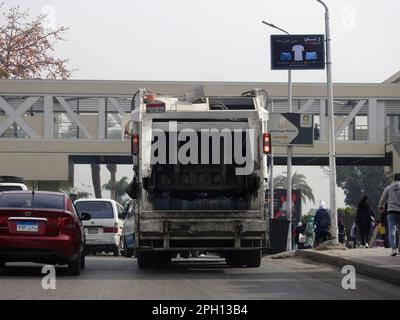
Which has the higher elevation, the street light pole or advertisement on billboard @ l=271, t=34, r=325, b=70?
advertisement on billboard @ l=271, t=34, r=325, b=70

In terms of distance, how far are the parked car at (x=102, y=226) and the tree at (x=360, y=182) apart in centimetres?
6318

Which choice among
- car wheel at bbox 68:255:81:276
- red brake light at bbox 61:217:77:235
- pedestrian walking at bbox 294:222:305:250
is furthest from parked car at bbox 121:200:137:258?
pedestrian walking at bbox 294:222:305:250

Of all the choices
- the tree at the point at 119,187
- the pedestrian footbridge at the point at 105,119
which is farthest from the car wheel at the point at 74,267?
the tree at the point at 119,187

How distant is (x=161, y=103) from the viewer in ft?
55.1

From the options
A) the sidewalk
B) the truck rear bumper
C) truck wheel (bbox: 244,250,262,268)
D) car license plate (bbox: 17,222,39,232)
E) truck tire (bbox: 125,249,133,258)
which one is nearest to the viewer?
the sidewalk

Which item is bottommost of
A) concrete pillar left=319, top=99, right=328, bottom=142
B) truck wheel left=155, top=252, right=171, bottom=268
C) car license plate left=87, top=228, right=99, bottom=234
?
truck wheel left=155, top=252, right=171, bottom=268

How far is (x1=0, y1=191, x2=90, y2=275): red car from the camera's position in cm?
1493

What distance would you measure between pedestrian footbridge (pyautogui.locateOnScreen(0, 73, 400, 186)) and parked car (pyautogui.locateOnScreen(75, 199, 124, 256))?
770 inches

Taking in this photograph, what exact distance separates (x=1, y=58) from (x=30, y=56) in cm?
161

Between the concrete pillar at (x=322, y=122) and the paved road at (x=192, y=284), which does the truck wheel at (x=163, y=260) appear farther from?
the concrete pillar at (x=322, y=122)

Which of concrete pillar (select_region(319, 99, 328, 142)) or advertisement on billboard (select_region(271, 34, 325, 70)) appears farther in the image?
concrete pillar (select_region(319, 99, 328, 142))

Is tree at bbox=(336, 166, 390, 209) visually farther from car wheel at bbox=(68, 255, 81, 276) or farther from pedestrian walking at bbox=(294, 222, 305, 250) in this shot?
car wheel at bbox=(68, 255, 81, 276)
